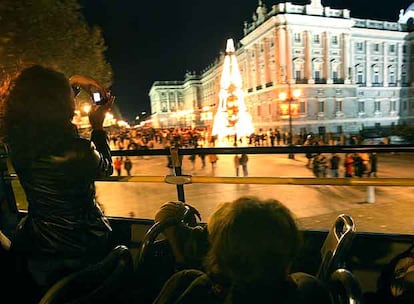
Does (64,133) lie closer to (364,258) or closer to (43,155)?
(43,155)

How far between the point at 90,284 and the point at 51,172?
2.01 feet

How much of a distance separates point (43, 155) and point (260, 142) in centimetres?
3536

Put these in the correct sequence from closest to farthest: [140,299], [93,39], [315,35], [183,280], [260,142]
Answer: [183,280] → [140,299] → [93,39] → [260,142] → [315,35]

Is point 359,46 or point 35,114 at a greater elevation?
point 359,46

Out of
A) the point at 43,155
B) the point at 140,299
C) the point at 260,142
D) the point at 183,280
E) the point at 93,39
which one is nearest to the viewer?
the point at 183,280

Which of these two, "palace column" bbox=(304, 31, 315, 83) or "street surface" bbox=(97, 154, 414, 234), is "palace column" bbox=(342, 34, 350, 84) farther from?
"street surface" bbox=(97, 154, 414, 234)

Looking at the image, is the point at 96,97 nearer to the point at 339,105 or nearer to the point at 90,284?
the point at 90,284

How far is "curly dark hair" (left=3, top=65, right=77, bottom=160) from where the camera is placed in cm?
171

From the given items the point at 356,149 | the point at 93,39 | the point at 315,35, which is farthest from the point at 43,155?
the point at 315,35

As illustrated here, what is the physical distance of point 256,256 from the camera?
3.74 ft

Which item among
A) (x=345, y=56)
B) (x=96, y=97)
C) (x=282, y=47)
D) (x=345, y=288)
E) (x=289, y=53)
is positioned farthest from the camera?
(x=345, y=56)

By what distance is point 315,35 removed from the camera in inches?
2394

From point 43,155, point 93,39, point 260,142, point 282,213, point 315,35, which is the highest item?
point 315,35

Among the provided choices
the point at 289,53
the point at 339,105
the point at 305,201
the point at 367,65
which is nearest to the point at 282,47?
the point at 289,53
